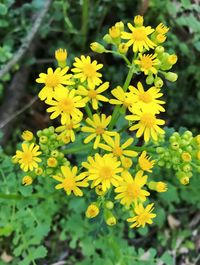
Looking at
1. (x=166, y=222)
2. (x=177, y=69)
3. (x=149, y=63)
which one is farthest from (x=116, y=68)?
(x=149, y=63)

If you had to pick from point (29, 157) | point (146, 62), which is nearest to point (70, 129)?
point (29, 157)

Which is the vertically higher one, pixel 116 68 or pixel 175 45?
pixel 175 45

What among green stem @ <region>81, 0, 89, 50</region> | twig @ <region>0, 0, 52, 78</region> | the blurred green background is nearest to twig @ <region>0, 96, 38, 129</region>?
the blurred green background

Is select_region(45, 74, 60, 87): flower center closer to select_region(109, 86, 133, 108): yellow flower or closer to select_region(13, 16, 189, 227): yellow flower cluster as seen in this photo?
select_region(13, 16, 189, 227): yellow flower cluster

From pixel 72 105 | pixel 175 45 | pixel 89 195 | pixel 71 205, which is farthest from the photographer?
pixel 175 45

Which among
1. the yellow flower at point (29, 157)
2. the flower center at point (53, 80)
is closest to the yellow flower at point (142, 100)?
the flower center at point (53, 80)

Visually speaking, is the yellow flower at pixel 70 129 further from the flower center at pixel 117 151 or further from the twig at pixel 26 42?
the twig at pixel 26 42

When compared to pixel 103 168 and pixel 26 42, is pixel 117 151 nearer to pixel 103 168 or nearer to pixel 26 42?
pixel 103 168

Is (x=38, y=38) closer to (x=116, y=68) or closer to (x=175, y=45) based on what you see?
(x=116, y=68)
